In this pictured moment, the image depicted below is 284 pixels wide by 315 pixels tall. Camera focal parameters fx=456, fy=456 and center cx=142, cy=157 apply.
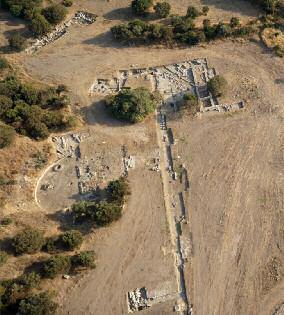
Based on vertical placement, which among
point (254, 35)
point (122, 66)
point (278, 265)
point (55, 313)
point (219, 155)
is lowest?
point (55, 313)

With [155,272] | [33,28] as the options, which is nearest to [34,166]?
[155,272]

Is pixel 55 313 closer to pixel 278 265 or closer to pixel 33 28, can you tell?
pixel 278 265

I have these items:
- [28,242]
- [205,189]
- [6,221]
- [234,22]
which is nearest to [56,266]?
[28,242]

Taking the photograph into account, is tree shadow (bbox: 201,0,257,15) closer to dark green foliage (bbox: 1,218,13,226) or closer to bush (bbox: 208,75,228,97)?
bush (bbox: 208,75,228,97)

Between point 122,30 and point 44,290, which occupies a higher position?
point 122,30

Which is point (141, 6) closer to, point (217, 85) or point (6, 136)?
point (217, 85)

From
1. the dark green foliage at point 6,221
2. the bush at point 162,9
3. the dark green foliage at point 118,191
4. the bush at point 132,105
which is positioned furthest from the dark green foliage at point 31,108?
the bush at point 162,9

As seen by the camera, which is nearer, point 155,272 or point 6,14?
point 155,272
